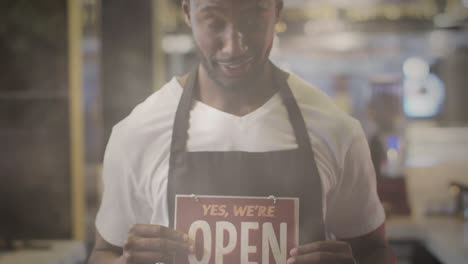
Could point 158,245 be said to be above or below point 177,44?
below

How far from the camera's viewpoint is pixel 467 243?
162 centimetres

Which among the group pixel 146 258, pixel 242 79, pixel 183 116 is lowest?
pixel 146 258

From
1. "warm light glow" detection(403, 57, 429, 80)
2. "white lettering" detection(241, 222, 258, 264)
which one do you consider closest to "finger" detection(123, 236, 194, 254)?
Result: "white lettering" detection(241, 222, 258, 264)

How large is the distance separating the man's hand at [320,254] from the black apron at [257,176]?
0.9 inches

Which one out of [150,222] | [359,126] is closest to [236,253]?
[150,222]

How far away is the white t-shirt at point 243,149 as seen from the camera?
1.15 metres

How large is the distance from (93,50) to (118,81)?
0.39 m

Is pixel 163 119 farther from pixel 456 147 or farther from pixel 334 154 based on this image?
pixel 456 147

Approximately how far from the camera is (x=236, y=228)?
3.73ft

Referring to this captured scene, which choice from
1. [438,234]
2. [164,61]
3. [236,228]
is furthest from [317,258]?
[438,234]

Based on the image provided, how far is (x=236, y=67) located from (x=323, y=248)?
638 mm

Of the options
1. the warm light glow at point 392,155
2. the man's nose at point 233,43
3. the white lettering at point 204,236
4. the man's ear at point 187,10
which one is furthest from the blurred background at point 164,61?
the white lettering at point 204,236

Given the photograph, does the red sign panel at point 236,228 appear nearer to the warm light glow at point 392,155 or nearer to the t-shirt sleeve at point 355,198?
the t-shirt sleeve at point 355,198

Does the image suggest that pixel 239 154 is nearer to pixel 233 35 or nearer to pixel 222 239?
pixel 222 239
